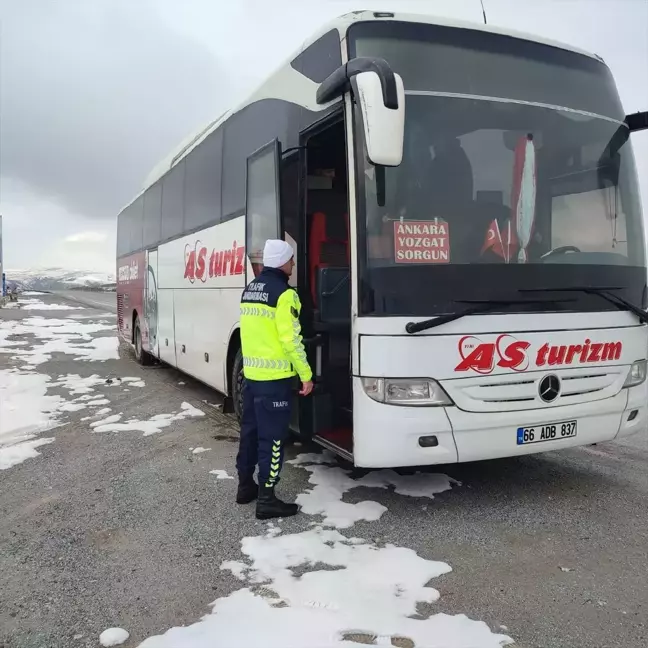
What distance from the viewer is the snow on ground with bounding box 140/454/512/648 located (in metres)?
2.87

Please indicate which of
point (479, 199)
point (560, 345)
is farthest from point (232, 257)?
point (560, 345)

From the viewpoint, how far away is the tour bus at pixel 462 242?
4023 millimetres

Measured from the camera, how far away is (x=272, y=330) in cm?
426

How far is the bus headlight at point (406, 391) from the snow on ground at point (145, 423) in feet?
11.5

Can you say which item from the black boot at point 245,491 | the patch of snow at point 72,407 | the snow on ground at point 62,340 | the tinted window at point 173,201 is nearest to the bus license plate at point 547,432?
the black boot at point 245,491

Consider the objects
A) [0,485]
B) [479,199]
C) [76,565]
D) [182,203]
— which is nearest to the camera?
[76,565]

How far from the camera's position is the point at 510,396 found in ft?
13.8

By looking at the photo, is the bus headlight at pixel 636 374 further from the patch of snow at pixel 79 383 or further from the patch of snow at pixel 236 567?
the patch of snow at pixel 79 383

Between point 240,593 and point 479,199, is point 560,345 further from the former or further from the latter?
point 240,593

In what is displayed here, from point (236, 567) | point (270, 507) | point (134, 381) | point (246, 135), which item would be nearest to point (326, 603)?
point (236, 567)

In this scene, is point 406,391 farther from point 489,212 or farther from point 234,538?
point 234,538

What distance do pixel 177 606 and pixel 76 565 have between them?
0.85 m

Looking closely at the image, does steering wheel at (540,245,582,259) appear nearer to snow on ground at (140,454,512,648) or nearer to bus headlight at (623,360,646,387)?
bus headlight at (623,360,646,387)

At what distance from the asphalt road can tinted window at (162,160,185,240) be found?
3.74 meters
